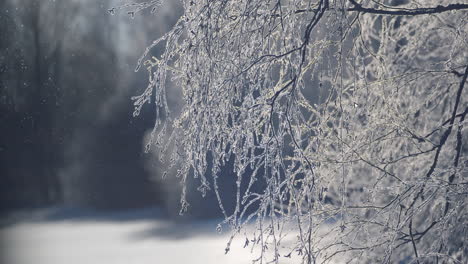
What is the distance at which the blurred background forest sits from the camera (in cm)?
1252

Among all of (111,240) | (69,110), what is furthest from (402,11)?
(69,110)

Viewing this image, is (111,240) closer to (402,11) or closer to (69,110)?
(69,110)

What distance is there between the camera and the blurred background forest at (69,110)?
1252cm

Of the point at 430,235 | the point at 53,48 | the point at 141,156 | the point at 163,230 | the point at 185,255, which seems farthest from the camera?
the point at 53,48

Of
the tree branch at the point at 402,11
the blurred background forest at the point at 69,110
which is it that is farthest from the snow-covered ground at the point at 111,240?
the tree branch at the point at 402,11

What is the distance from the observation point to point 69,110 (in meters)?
13.7

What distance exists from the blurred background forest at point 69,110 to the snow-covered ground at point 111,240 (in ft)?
3.43

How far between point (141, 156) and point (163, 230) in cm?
339

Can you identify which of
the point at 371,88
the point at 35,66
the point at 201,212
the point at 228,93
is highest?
the point at 228,93

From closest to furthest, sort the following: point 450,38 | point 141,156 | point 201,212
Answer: point 450,38, point 201,212, point 141,156

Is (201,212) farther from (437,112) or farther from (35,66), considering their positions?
(437,112)

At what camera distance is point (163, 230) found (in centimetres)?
958

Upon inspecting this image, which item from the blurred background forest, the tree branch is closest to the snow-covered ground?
the blurred background forest

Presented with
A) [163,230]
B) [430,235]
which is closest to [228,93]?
[430,235]
